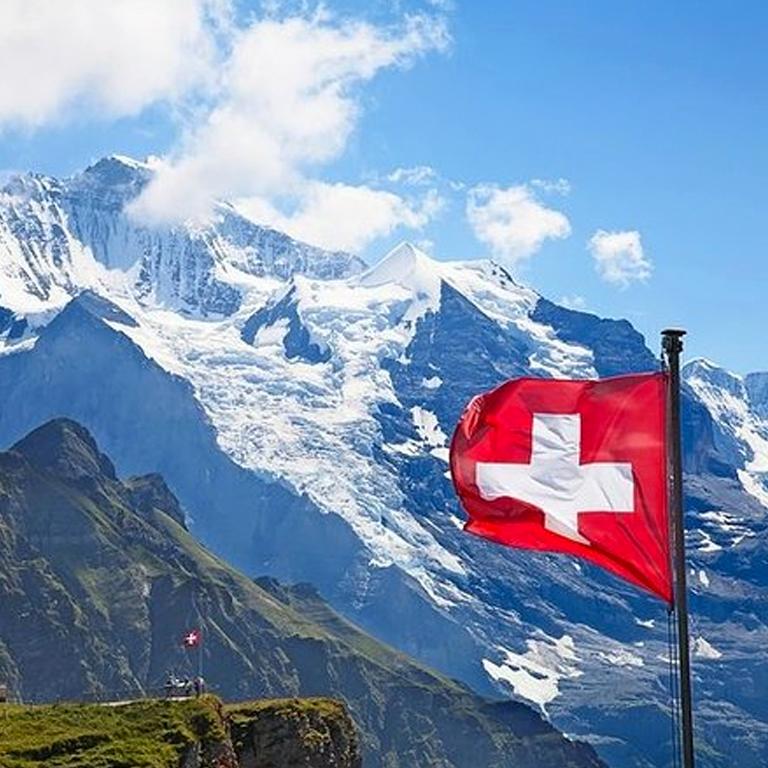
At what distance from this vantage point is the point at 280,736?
386 feet

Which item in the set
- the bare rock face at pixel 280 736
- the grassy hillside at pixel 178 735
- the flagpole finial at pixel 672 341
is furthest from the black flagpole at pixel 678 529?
the bare rock face at pixel 280 736

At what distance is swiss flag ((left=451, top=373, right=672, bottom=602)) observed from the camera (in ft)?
100.0

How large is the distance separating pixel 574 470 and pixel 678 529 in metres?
3.33

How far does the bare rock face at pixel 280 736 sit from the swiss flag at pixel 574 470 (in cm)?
8491

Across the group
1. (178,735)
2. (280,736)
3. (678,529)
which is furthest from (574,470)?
(280,736)

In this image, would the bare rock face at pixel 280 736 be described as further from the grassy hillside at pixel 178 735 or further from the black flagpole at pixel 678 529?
the black flagpole at pixel 678 529

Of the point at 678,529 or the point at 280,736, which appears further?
the point at 280,736

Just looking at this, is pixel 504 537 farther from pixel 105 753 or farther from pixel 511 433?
pixel 105 753

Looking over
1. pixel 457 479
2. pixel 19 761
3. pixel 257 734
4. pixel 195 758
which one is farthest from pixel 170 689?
pixel 457 479

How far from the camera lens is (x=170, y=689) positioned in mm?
124438

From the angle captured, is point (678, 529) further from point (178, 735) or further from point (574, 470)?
point (178, 735)

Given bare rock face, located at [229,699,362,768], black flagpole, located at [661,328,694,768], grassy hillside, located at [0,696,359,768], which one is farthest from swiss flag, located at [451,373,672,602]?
bare rock face, located at [229,699,362,768]

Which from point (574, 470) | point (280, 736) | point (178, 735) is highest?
point (574, 470)

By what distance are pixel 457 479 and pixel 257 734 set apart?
8756 centimetres
